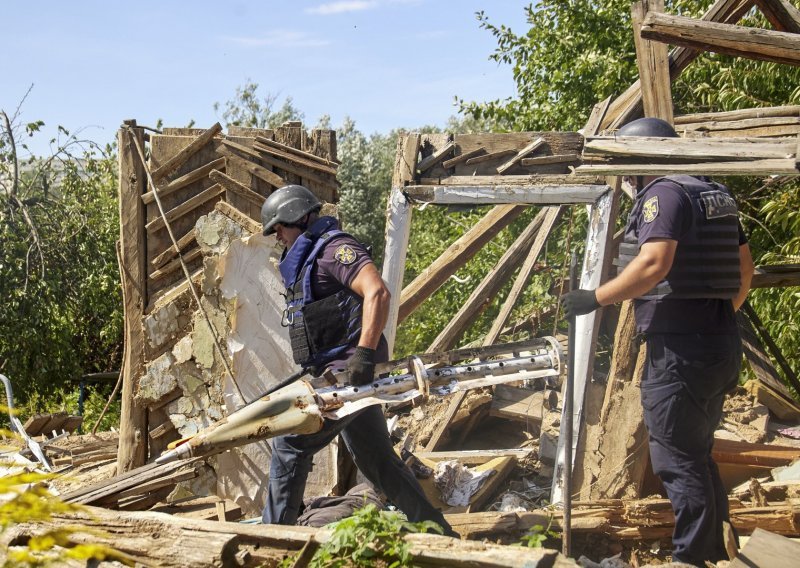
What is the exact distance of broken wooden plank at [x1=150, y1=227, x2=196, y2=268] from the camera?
520 cm

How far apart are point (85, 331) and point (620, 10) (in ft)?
27.3

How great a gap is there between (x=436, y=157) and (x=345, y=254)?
1.37 metres

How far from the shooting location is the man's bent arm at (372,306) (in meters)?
4.01

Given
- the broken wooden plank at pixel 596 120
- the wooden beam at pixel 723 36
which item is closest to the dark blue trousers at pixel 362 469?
the wooden beam at pixel 723 36

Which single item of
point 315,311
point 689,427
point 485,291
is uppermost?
point 315,311

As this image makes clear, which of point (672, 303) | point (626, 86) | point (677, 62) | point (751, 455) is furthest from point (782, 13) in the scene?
point (626, 86)

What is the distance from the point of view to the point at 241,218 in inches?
200

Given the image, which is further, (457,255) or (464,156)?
(457,255)

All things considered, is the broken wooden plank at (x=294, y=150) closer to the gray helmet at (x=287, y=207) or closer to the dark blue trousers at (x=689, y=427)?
the gray helmet at (x=287, y=207)

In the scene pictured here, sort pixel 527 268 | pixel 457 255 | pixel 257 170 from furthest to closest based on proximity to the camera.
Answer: pixel 527 268
pixel 457 255
pixel 257 170

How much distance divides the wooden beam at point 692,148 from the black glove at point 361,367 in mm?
1446

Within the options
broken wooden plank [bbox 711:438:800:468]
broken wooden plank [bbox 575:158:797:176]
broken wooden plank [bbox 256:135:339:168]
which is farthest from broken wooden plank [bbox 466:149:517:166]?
broken wooden plank [bbox 711:438:800:468]

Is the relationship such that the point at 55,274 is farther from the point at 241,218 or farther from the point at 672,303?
the point at 672,303

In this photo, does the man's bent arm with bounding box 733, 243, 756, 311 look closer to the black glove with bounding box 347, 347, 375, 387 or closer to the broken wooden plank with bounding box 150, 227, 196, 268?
the black glove with bounding box 347, 347, 375, 387
